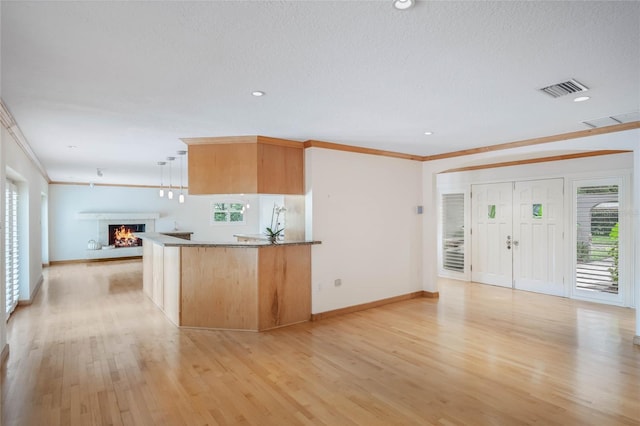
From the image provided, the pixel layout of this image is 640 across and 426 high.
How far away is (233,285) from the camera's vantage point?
4500mm

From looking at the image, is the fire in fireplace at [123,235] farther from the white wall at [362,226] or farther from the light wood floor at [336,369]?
the white wall at [362,226]

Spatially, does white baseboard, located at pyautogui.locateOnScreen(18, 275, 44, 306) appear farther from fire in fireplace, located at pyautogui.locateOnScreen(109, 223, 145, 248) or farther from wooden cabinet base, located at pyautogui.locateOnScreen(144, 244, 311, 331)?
fire in fireplace, located at pyautogui.locateOnScreen(109, 223, 145, 248)

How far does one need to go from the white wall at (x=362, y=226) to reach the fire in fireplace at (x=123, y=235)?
829 cm

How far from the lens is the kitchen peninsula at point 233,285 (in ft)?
14.6

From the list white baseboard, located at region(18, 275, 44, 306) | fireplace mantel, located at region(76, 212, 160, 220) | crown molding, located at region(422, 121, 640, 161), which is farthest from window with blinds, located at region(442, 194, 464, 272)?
fireplace mantel, located at region(76, 212, 160, 220)

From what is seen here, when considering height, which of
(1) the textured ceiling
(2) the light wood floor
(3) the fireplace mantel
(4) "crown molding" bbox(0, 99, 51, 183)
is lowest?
(2) the light wood floor

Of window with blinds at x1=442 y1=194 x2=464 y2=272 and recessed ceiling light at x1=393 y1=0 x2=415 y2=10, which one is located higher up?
recessed ceiling light at x1=393 y1=0 x2=415 y2=10

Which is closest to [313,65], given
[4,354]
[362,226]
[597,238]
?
[362,226]

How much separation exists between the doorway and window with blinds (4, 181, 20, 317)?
312 inches

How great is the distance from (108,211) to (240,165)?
818 cm

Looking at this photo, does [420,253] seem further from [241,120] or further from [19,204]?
[19,204]

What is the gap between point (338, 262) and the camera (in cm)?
514

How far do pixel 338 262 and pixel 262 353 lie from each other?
1.86 meters

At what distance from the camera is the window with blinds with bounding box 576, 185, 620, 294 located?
5.50m
